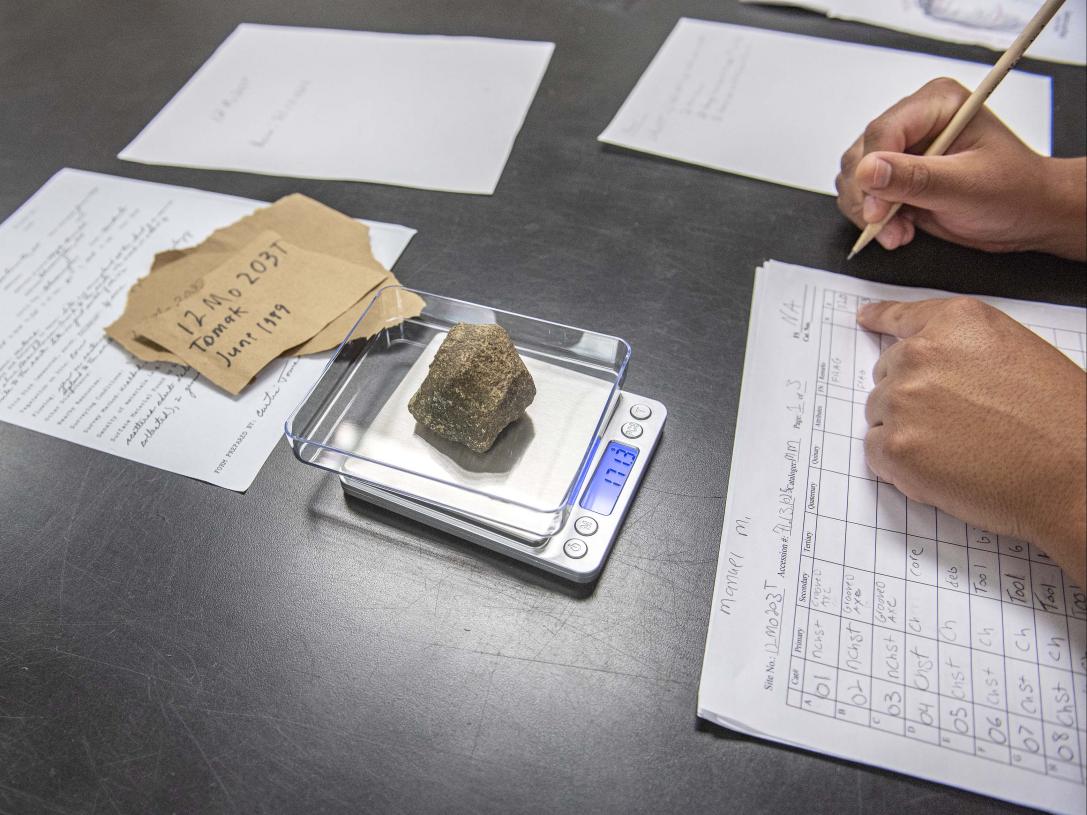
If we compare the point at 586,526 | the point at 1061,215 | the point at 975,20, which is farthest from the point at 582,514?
the point at 975,20

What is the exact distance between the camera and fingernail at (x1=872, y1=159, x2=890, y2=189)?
2.27 feet

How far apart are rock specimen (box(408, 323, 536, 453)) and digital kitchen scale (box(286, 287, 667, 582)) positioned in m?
0.02

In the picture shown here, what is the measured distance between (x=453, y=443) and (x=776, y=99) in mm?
649

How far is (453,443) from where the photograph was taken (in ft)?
1.94

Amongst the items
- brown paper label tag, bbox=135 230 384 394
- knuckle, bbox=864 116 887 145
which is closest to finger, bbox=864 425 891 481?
knuckle, bbox=864 116 887 145

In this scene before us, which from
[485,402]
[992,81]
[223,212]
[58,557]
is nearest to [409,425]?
[485,402]

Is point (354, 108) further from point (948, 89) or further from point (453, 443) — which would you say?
point (948, 89)

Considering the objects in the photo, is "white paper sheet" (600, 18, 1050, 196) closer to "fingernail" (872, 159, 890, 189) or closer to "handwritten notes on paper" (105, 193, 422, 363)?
"fingernail" (872, 159, 890, 189)

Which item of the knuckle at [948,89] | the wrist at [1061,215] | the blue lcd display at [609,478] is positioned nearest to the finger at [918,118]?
the knuckle at [948,89]

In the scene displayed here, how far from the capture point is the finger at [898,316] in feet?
2.09

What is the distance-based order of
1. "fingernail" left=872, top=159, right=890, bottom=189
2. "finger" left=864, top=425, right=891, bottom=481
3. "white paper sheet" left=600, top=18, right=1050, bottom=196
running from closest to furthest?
"finger" left=864, top=425, right=891, bottom=481
"fingernail" left=872, top=159, right=890, bottom=189
"white paper sheet" left=600, top=18, right=1050, bottom=196

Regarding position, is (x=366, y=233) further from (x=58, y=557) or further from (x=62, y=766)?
(x=62, y=766)

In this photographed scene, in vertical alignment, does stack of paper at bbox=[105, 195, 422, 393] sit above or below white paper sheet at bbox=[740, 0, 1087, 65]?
below

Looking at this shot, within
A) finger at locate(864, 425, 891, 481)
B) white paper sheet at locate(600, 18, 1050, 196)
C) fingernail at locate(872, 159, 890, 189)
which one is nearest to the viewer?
finger at locate(864, 425, 891, 481)
